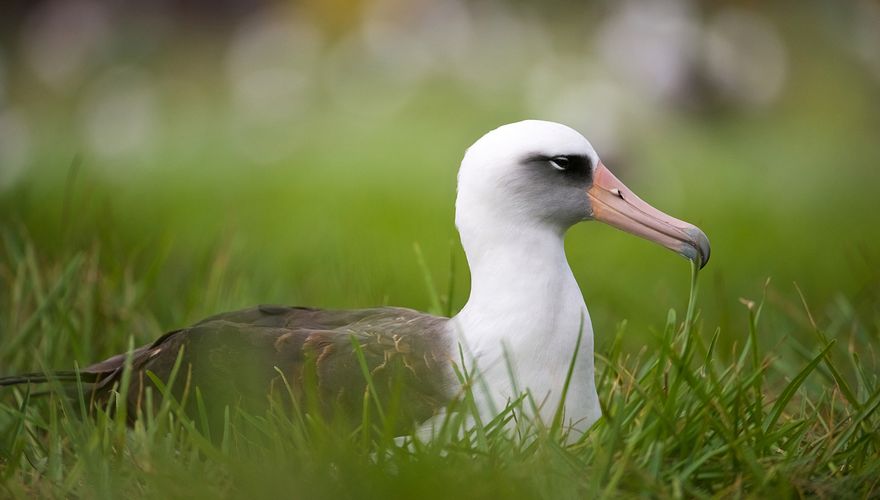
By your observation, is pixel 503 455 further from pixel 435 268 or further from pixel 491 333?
pixel 435 268

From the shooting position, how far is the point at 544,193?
3.05m

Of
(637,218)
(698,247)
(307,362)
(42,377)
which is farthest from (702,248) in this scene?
(42,377)

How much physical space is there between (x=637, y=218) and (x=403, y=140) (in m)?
7.29

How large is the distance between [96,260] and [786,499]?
9.01ft

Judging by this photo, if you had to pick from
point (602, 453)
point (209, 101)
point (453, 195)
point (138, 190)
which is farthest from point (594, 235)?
point (209, 101)

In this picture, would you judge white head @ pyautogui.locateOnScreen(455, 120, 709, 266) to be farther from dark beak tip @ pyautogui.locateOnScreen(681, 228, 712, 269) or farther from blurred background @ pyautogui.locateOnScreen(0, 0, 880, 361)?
blurred background @ pyautogui.locateOnScreen(0, 0, 880, 361)

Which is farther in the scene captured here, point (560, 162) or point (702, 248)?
point (560, 162)

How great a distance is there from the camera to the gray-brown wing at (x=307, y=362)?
9.50 ft

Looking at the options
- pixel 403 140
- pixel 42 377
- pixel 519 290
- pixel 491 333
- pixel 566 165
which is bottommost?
pixel 403 140

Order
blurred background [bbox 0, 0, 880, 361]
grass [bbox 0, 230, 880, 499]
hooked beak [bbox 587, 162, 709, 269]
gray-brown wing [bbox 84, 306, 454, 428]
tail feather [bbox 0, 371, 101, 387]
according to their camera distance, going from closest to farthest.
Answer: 1. grass [bbox 0, 230, 880, 499]
2. gray-brown wing [bbox 84, 306, 454, 428]
3. hooked beak [bbox 587, 162, 709, 269]
4. tail feather [bbox 0, 371, 101, 387]
5. blurred background [bbox 0, 0, 880, 361]

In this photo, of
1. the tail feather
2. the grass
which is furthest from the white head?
the tail feather

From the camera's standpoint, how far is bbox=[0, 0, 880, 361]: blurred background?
15.8ft

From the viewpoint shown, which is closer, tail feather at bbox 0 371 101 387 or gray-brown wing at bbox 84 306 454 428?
gray-brown wing at bbox 84 306 454 428

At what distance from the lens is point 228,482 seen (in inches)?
101
